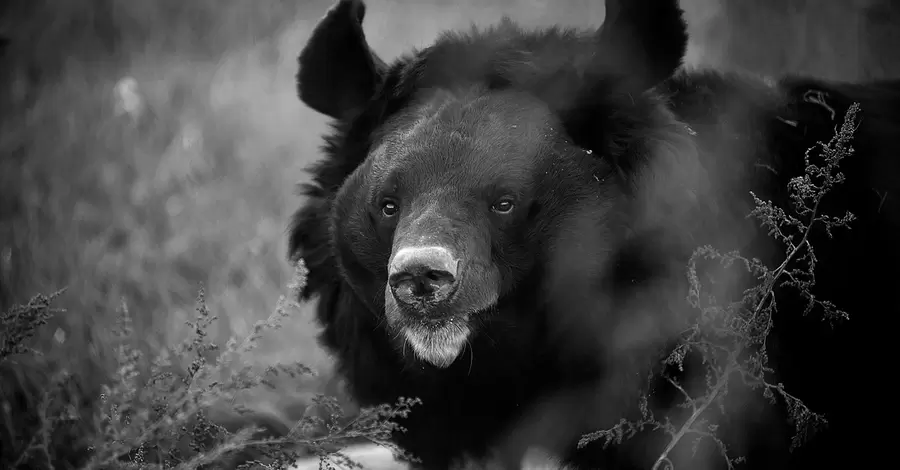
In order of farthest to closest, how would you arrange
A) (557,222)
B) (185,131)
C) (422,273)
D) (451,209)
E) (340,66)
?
(185,131) < (340,66) < (557,222) < (451,209) < (422,273)

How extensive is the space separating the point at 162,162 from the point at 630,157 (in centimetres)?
524

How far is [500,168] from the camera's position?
287 centimetres

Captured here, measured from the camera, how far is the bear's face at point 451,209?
105 inches

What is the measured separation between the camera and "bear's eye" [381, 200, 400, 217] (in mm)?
2975

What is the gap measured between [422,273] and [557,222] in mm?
584

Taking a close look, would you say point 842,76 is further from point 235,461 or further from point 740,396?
point 235,461

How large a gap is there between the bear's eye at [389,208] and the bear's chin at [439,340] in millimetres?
406

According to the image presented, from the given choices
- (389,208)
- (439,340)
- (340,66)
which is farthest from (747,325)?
(340,66)

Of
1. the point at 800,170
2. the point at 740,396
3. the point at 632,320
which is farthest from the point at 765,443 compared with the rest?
the point at 800,170

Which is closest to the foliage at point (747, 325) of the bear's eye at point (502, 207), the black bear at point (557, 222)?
the black bear at point (557, 222)

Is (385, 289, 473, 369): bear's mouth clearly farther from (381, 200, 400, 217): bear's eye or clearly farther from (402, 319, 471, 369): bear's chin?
(381, 200, 400, 217): bear's eye

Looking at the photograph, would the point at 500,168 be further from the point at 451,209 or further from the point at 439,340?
the point at 439,340

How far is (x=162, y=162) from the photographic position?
23.7 ft

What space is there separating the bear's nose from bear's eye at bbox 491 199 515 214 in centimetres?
31
